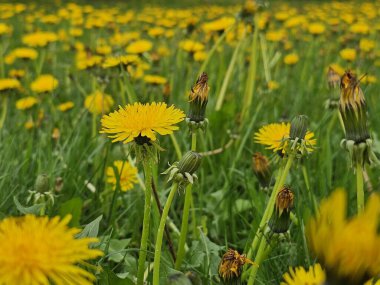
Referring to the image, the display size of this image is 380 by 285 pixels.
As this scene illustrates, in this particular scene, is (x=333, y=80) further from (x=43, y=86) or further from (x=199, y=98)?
(x=43, y=86)

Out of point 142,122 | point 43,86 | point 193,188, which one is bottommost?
point 193,188

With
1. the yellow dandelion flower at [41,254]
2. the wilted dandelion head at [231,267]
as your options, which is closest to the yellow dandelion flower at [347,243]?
the yellow dandelion flower at [41,254]

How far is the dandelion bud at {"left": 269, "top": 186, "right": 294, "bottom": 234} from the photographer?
0.79 meters

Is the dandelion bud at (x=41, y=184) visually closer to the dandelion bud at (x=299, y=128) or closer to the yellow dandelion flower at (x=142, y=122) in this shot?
the yellow dandelion flower at (x=142, y=122)

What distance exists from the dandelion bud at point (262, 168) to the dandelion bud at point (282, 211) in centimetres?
22

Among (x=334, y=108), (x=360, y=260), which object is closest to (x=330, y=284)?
(x=360, y=260)

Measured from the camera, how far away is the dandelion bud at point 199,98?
858mm

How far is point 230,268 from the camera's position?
2.27ft

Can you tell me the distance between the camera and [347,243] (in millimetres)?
361

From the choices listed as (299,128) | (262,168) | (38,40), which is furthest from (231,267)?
(38,40)

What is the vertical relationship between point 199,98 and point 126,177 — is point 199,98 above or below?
above

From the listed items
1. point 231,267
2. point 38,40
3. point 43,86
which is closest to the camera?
point 231,267

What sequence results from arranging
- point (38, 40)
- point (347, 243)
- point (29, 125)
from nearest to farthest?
1. point (347, 243)
2. point (29, 125)
3. point (38, 40)

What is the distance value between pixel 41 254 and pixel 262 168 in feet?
2.19
